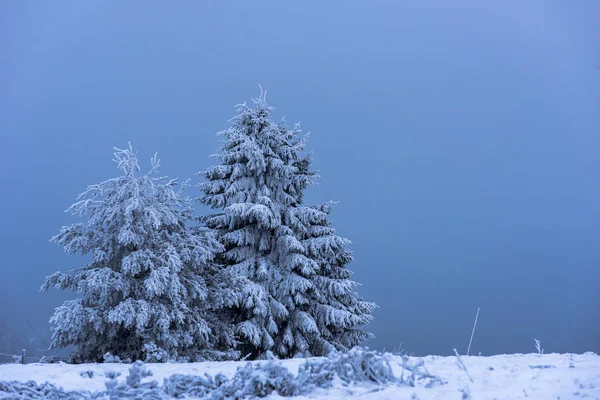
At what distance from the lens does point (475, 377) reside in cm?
486

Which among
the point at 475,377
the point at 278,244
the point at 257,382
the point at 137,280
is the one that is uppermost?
the point at 278,244

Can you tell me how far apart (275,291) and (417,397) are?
10.2m

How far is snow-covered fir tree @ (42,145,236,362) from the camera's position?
966 centimetres

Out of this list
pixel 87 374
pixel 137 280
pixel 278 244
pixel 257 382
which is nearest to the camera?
pixel 257 382

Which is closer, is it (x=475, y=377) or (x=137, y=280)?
(x=475, y=377)

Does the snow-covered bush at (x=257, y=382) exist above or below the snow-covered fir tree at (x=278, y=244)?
below

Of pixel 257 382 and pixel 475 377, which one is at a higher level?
pixel 475 377

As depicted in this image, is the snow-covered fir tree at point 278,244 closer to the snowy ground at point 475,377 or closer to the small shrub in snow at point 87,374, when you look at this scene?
the snowy ground at point 475,377

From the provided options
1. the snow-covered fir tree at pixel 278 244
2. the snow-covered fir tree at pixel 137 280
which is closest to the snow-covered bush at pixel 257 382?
the snow-covered fir tree at pixel 137 280

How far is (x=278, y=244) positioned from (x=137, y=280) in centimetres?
530

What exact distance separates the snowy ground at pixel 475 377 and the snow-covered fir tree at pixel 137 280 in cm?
333

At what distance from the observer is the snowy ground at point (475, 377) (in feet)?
13.5

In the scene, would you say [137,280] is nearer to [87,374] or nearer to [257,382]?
[87,374]

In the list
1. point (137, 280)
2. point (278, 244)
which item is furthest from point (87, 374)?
point (278, 244)
